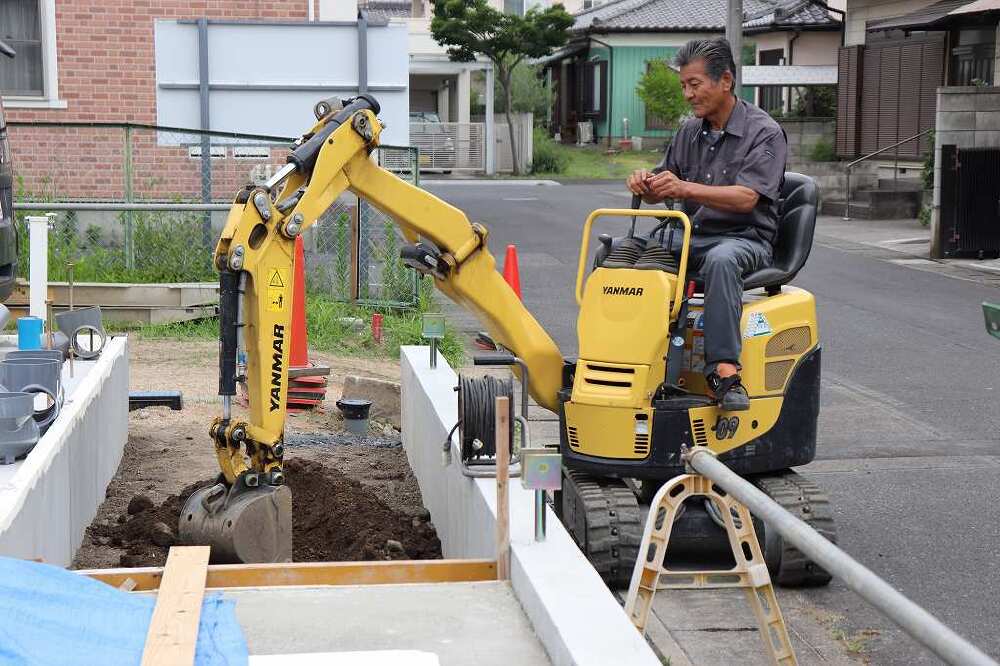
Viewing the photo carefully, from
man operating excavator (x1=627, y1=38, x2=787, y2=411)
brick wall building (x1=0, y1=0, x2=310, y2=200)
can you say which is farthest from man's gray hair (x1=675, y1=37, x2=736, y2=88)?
brick wall building (x1=0, y1=0, x2=310, y2=200)

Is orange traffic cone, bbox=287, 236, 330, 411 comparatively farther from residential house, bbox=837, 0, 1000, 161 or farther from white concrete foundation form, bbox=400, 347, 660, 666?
residential house, bbox=837, 0, 1000, 161

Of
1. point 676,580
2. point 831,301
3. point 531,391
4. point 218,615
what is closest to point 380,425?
point 531,391

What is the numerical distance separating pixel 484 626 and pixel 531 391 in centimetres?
257

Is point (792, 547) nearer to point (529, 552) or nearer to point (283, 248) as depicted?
point (529, 552)

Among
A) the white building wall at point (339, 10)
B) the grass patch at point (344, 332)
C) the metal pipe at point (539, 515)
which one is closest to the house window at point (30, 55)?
the grass patch at point (344, 332)

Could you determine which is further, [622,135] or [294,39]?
[622,135]

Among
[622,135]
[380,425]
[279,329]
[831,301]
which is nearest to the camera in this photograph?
[279,329]

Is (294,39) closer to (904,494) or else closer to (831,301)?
(831,301)

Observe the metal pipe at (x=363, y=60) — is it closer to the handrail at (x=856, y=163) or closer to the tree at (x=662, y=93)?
the handrail at (x=856, y=163)

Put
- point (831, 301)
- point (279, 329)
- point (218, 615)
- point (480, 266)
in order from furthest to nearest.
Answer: point (831, 301), point (480, 266), point (279, 329), point (218, 615)

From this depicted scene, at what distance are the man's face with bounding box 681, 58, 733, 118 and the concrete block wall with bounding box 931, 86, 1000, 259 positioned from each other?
47.1ft

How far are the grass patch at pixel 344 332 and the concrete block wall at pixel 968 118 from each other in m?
9.81

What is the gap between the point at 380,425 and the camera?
1031 cm

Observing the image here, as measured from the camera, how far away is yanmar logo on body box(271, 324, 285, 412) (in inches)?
252
